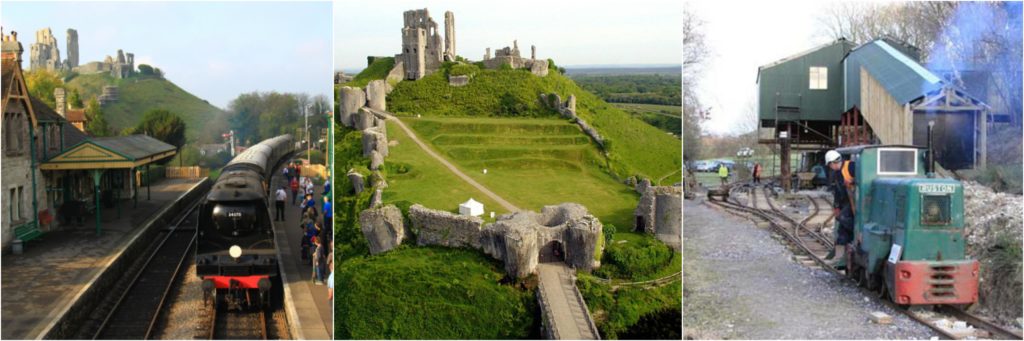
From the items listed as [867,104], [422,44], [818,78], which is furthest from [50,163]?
[867,104]

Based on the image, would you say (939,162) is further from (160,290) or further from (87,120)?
(87,120)

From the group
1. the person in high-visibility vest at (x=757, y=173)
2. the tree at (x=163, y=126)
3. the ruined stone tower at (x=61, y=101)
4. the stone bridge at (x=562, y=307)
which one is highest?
the ruined stone tower at (x=61, y=101)

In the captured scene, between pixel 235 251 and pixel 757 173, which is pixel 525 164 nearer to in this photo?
pixel 757 173

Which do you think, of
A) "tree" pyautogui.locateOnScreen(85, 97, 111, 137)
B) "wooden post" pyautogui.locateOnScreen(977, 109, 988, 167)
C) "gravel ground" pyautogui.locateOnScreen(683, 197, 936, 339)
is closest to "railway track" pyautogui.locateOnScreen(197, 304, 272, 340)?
"tree" pyautogui.locateOnScreen(85, 97, 111, 137)

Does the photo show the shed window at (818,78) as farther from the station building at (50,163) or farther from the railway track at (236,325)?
the station building at (50,163)

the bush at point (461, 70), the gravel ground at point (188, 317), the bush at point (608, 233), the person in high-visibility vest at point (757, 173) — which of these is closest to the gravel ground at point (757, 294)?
the person in high-visibility vest at point (757, 173)

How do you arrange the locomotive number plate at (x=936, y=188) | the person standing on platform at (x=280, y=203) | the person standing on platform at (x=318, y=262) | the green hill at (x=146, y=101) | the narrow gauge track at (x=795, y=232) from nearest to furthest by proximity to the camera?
the locomotive number plate at (x=936, y=188) < the narrow gauge track at (x=795, y=232) < the person standing on platform at (x=318, y=262) < the green hill at (x=146, y=101) < the person standing on platform at (x=280, y=203)

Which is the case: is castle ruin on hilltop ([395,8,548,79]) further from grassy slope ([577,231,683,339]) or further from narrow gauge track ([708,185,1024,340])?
narrow gauge track ([708,185,1024,340])
